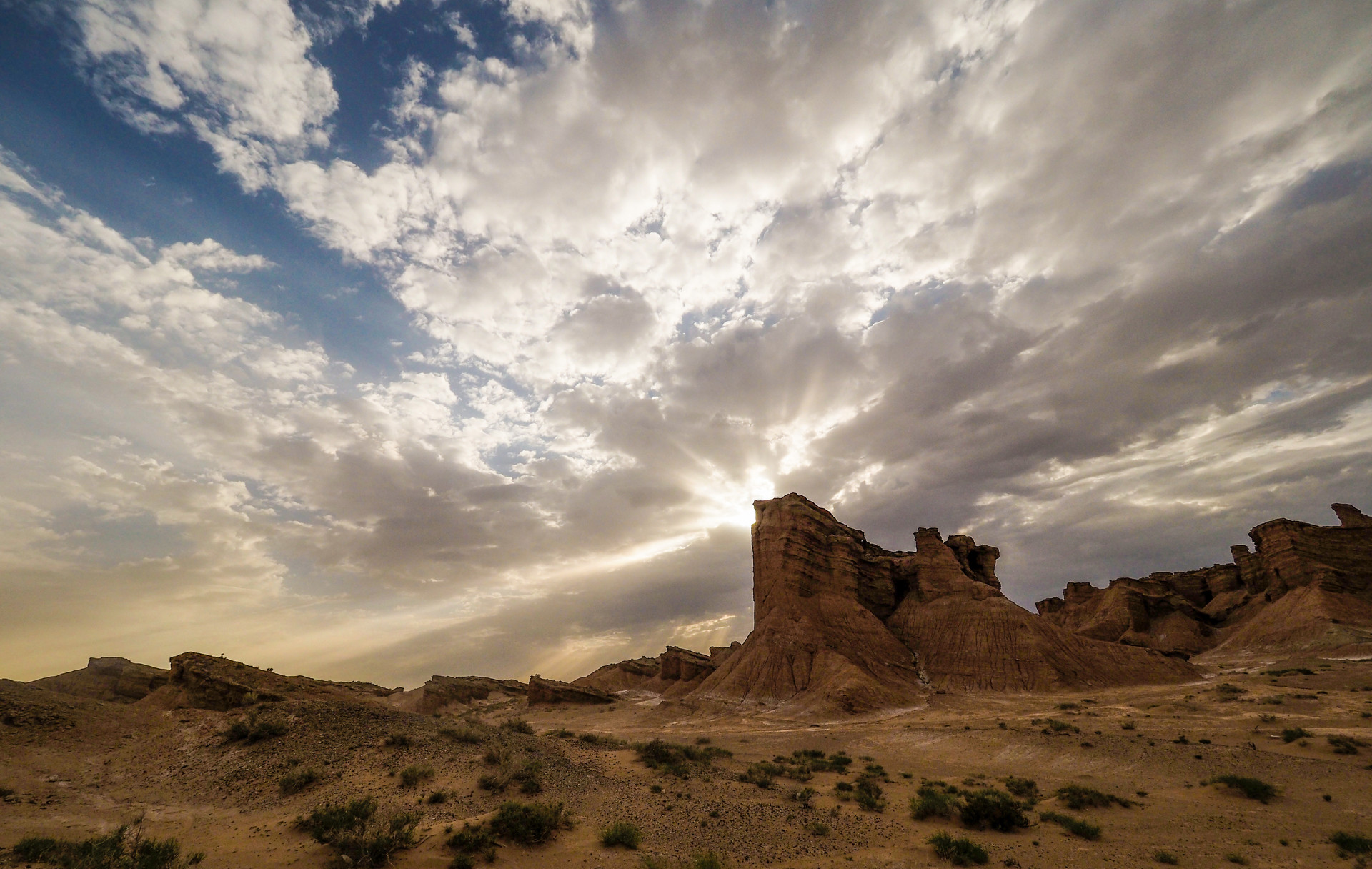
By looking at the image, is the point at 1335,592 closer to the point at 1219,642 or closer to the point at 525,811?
the point at 1219,642

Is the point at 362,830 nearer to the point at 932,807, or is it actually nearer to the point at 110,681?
the point at 932,807

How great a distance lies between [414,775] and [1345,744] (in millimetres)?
36857

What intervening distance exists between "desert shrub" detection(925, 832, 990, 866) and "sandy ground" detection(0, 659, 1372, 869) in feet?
1.16

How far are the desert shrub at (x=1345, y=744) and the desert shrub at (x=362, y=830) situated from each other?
35222 millimetres

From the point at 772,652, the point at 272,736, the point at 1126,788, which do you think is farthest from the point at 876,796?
the point at 772,652

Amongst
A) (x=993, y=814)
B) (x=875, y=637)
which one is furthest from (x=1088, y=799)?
(x=875, y=637)

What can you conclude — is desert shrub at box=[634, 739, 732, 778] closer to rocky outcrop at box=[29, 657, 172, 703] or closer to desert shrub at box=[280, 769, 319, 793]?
desert shrub at box=[280, 769, 319, 793]

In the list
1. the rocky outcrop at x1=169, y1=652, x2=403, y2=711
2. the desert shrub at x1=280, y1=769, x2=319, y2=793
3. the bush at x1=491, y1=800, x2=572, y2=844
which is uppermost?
the rocky outcrop at x1=169, y1=652, x2=403, y2=711

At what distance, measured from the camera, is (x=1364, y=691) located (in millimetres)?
39188

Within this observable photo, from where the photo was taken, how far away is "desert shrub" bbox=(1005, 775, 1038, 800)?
20609 mm

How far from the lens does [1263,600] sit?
81.8 meters

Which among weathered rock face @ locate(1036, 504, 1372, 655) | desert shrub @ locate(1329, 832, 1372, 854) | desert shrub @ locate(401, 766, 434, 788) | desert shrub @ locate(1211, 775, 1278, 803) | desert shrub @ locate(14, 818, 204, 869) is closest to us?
desert shrub @ locate(14, 818, 204, 869)

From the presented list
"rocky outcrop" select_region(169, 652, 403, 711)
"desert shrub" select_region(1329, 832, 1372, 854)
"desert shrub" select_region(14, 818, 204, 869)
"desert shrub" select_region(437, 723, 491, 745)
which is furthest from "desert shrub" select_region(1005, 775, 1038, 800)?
"rocky outcrop" select_region(169, 652, 403, 711)

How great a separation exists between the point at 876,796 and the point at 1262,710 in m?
33.1
